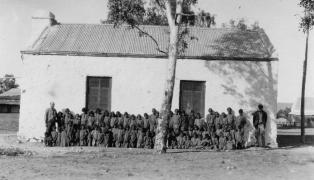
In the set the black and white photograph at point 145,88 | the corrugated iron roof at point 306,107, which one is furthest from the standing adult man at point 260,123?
the corrugated iron roof at point 306,107

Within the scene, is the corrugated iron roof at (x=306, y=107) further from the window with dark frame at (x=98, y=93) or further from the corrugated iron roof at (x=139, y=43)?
the window with dark frame at (x=98, y=93)

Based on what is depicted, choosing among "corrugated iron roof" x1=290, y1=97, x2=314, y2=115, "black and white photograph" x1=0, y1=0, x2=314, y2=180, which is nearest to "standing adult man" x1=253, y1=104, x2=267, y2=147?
"black and white photograph" x1=0, y1=0, x2=314, y2=180

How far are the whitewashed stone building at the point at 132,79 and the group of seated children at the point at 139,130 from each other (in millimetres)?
1532

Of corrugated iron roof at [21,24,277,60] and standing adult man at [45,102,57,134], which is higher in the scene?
corrugated iron roof at [21,24,277,60]

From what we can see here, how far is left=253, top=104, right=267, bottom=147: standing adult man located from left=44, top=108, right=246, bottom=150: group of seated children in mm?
722

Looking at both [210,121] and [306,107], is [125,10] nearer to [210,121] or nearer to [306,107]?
[210,121]

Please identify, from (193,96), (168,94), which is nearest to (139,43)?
(193,96)

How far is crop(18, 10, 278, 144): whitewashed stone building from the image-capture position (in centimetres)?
2041

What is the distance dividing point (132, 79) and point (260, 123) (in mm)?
6084

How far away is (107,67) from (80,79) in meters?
1.37

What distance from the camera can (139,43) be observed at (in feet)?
70.6

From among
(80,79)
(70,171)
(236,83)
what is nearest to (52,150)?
(80,79)

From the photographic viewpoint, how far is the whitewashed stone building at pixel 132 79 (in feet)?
66.9

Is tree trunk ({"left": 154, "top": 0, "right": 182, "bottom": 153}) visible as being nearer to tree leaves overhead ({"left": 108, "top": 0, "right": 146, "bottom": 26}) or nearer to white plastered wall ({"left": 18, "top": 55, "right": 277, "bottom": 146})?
tree leaves overhead ({"left": 108, "top": 0, "right": 146, "bottom": 26})
